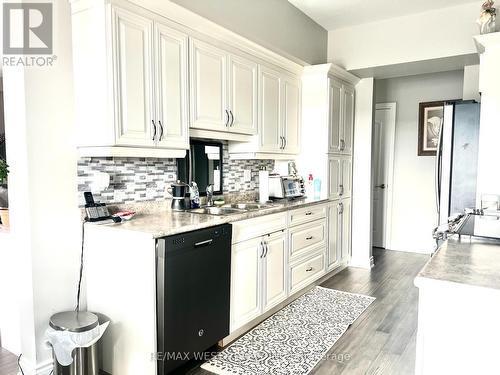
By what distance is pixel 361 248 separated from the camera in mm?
4480

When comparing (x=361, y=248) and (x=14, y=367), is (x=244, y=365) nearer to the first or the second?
(x=14, y=367)

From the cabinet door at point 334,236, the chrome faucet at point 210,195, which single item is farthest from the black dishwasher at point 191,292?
the cabinet door at point 334,236

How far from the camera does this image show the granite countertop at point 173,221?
197 centimetres

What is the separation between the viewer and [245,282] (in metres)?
2.58

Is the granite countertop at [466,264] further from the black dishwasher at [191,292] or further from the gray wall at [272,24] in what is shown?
the gray wall at [272,24]

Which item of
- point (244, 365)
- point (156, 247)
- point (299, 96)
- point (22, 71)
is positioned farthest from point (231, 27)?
point (244, 365)

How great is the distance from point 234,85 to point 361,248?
2.65m

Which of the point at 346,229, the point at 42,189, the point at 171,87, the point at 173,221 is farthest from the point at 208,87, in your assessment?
the point at 346,229

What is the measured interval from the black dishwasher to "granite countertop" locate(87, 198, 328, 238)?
0.04 metres

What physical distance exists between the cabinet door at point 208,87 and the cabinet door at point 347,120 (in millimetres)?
1767

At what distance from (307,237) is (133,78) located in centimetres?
207

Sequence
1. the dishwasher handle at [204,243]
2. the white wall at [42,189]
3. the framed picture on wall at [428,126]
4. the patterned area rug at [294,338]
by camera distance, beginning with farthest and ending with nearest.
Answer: the framed picture on wall at [428,126], the patterned area rug at [294,338], the dishwasher handle at [204,243], the white wall at [42,189]

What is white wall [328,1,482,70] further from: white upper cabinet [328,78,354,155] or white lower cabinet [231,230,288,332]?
white lower cabinet [231,230,288,332]

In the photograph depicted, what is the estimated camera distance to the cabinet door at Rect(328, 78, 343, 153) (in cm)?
384
